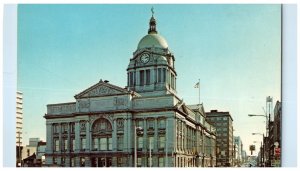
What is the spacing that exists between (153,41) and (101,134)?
176cm

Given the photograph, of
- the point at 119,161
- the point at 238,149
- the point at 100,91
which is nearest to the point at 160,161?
the point at 119,161

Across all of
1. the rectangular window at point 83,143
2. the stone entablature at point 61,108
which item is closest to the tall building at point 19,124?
the stone entablature at point 61,108

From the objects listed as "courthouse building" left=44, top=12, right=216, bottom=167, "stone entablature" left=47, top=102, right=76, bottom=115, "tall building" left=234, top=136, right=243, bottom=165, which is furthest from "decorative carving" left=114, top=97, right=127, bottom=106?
"tall building" left=234, top=136, right=243, bottom=165

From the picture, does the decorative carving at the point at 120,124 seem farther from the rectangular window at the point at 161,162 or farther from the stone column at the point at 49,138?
the rectangular window at the point at 161,162

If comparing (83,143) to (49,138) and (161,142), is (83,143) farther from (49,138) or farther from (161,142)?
(161,142)

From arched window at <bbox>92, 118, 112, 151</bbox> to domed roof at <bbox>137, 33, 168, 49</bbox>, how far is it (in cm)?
135

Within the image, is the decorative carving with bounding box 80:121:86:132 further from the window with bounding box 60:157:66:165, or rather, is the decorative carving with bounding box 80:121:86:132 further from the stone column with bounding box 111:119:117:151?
the window with bounding box 60:157:66:165

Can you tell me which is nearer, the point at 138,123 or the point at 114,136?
the point at 138,123

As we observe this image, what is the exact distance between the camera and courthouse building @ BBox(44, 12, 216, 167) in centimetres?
439

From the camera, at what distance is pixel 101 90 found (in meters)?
4.79

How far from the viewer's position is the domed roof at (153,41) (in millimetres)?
4219
